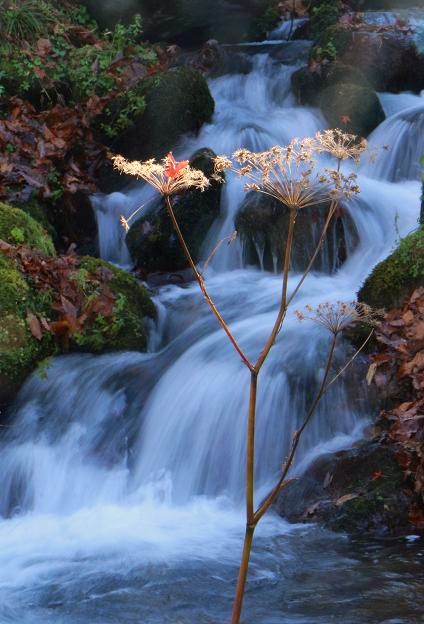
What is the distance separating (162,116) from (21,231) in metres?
3.17

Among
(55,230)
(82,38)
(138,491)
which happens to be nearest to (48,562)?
(138,491)

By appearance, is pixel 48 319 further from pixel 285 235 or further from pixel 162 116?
pixel 162 116

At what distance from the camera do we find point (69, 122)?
957 centimetres

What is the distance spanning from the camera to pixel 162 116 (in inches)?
379

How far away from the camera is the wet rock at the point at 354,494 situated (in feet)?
15.5

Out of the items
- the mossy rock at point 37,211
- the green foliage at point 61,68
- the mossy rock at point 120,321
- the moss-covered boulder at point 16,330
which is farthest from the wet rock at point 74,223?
the moss-covered boulder at point 16,330

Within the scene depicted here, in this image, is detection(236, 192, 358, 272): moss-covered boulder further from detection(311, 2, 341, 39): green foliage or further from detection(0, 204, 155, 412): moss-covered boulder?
detection(311, 2, 341, 39): green foliage

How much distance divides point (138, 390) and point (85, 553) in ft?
5.74

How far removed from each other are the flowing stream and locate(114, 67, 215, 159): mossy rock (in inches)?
76.1

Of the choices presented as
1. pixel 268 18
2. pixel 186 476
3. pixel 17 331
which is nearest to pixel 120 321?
pixel 17 331

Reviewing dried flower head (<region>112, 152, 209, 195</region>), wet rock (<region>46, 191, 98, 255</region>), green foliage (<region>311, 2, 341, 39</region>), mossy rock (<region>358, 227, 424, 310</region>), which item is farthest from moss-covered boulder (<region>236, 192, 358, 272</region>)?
dried flower head (<region>112, 152, 209, 195</region>)

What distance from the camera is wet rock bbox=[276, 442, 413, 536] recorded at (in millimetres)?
4723

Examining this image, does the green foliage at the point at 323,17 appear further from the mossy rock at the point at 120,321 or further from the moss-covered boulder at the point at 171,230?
the mossy rock at the point at 120,321

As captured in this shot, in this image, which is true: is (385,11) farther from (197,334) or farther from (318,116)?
(197,334)
